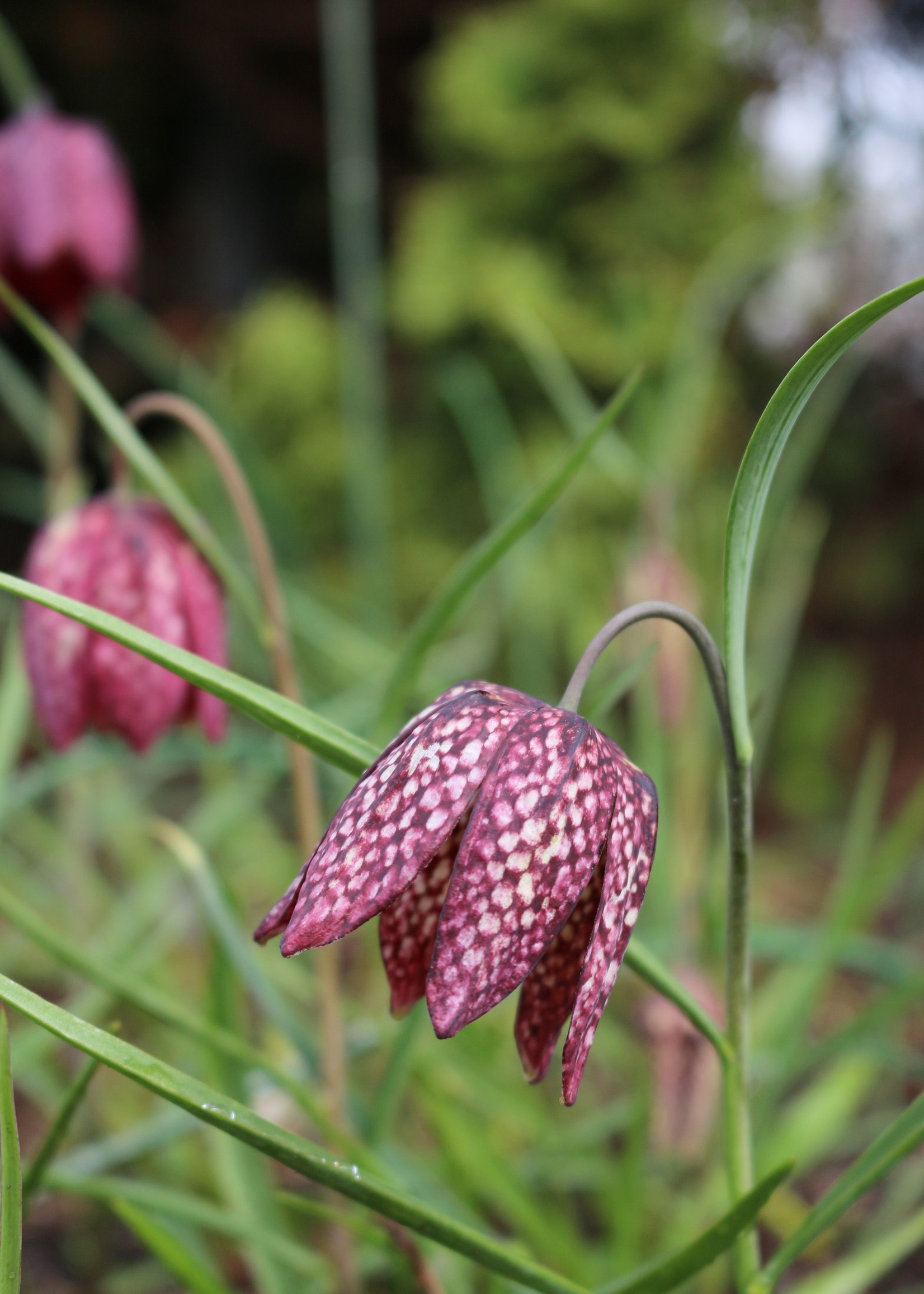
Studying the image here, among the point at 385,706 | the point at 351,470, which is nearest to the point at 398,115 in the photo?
the point at 351,470

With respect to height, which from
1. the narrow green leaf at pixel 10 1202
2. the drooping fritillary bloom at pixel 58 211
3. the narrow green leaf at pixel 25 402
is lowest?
the narrow green leaf at pixel 10 1202

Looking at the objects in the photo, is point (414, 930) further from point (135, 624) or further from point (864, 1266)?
point (864, 1266)

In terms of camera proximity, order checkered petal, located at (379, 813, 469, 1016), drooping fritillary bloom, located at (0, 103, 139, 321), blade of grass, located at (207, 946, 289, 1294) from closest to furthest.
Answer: checkered petal, located at (379, 813, 469, 1016), blade of grass, located at (207, 946, 289, 1294), drooping fritillary bloom, located at (0, 103, 139, 321)

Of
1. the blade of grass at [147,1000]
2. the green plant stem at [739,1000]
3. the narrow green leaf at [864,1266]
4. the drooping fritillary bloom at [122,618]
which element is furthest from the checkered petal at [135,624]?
the narrow green leaf at [864,1266]

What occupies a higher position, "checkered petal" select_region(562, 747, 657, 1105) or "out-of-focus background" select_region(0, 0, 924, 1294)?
"out-of-focus background" select_region(0, 0, 924, 1294)

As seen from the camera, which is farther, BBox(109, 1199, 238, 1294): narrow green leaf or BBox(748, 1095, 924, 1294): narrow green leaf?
BBox(109, 1199, 238, 1294): narrow green leaf

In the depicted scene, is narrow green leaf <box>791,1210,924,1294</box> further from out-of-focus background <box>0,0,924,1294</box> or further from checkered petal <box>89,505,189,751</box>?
checkered petal <box>89,505,189,751</box>

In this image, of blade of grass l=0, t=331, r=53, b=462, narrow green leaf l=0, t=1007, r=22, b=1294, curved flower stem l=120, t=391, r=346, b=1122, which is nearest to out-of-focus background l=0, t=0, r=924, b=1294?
curved flower stem l=120, t=391, r=346, b=1122

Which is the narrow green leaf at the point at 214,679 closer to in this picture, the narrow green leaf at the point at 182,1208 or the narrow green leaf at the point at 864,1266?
the narrow green leaf at the point at 182,1208
